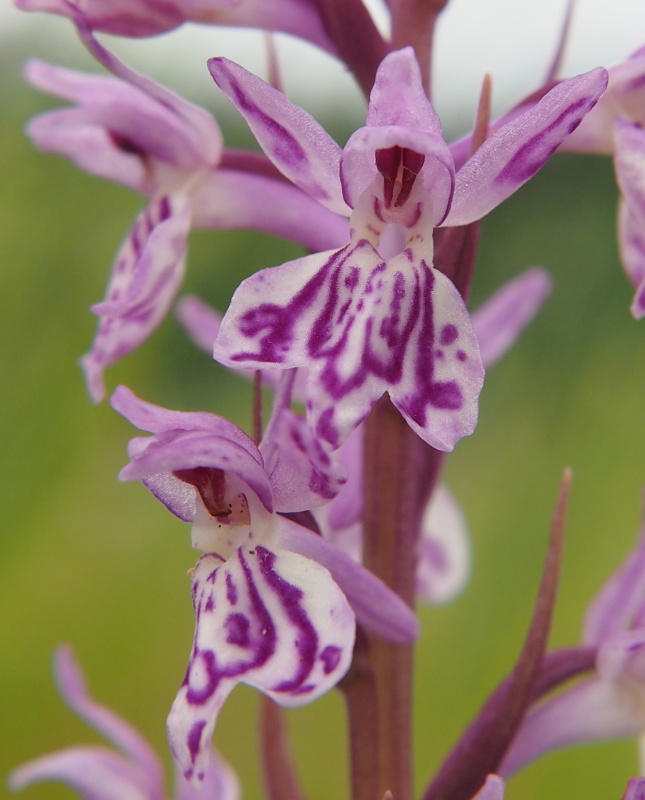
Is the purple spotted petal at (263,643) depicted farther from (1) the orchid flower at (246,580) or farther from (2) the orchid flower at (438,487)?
(2) the orchid flower at (438,487)

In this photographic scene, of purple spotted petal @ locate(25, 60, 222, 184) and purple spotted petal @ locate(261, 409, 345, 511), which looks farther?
purple spotted petal @ locate(25, 60, 222, 184)

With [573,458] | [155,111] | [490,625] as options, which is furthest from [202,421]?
[573,458]

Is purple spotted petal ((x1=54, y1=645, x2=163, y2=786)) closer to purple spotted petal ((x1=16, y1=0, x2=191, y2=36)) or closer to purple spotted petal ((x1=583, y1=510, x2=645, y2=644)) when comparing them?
purple spotted petal ((x1=583, y1=510, x2=645, y2=644))

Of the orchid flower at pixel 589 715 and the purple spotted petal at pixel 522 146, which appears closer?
the purple spotted petal at pixel 522 146

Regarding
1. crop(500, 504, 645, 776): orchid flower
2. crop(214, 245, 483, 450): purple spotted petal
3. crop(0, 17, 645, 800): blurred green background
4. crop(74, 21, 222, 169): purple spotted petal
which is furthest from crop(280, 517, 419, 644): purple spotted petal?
crop(0, 17, 645, 800): blurred green background

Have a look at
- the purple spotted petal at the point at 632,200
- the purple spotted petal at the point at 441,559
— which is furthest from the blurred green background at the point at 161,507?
the purple spotted petal at the point at 632,200

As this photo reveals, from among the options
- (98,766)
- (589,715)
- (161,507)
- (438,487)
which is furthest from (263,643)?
(161,507)

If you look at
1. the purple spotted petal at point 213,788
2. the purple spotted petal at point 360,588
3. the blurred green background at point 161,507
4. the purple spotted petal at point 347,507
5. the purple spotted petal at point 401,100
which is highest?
the blurred green background at point 161,507
